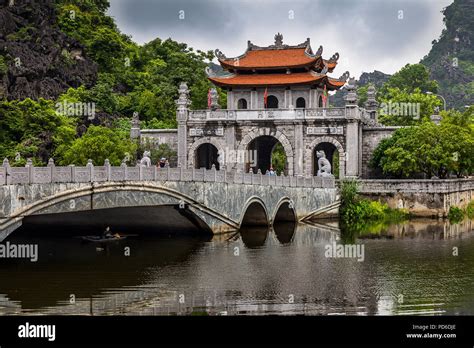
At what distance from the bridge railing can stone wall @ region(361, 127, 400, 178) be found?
12.8 meters

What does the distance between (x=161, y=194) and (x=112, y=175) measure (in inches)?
129

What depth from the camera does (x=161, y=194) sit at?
1247 inches

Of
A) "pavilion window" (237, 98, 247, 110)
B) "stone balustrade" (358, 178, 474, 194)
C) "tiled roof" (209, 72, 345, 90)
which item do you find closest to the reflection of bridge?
"stone balustrade" (358, 178, 474, 194)

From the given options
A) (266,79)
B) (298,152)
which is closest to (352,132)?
(298,152)

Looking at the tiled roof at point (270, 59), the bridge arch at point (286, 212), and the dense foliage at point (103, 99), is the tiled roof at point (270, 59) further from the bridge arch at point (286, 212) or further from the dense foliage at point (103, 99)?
the bridge arch at point (286, 212)

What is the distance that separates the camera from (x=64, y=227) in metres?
35.2

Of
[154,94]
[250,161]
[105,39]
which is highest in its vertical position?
[105,39]

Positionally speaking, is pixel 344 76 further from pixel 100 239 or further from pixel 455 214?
pixel 100 239

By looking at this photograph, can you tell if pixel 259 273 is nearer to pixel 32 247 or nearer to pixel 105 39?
pixel 32 247

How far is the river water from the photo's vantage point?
66.4 ft

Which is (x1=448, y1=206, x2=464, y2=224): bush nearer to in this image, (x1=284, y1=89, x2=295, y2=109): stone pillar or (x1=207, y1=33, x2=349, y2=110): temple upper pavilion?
(x1=207, y1=33, x2=349, y2=110): temple upper pavilion

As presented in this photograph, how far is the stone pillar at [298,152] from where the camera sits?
53281 mm

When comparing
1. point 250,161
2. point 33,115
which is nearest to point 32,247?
point 33,115

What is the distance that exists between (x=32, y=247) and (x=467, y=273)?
17.2 meters
